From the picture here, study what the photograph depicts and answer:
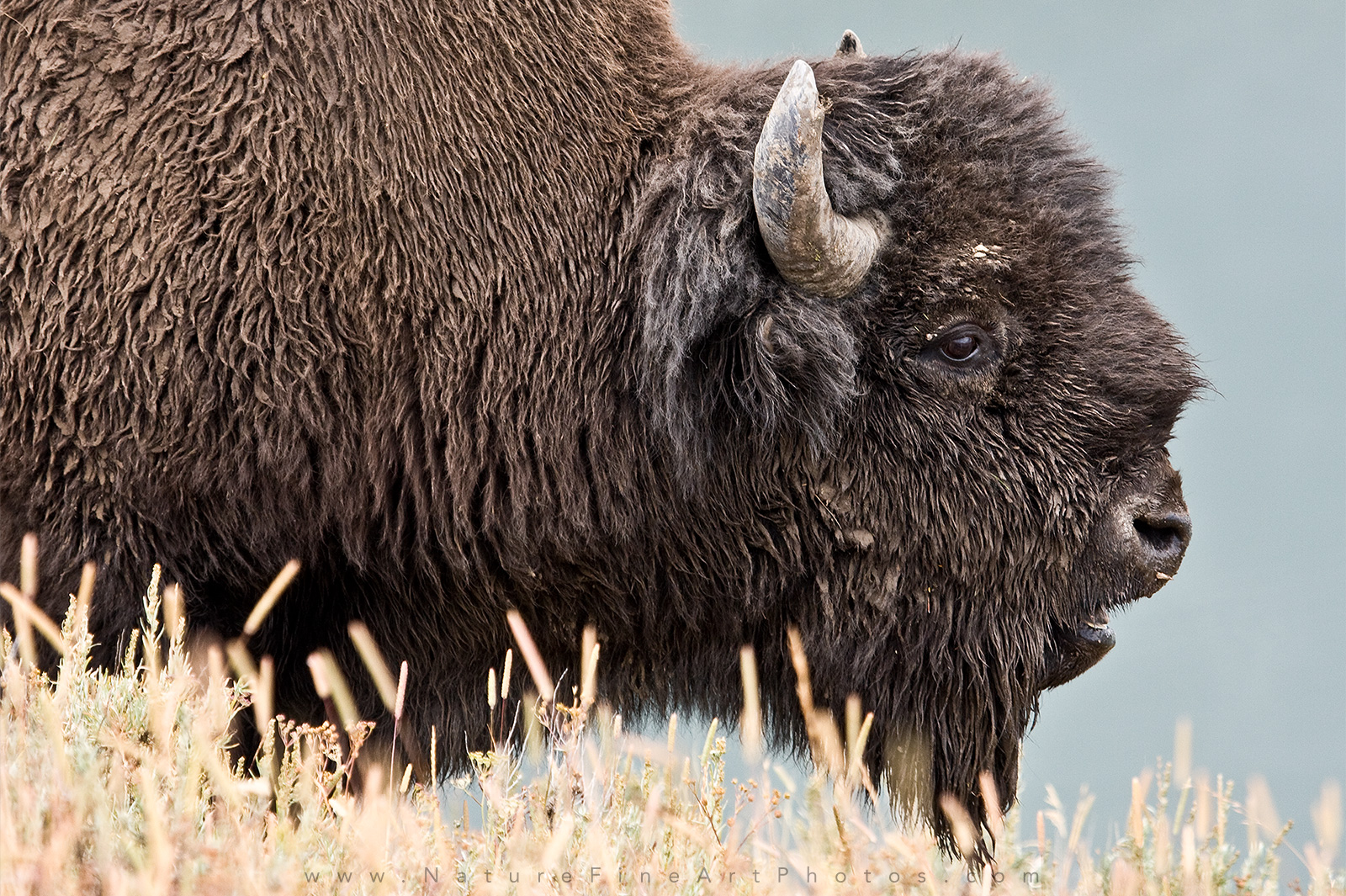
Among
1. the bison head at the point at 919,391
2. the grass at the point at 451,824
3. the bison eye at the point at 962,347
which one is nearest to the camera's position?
the grass at the point at 451,824

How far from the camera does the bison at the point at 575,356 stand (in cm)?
320

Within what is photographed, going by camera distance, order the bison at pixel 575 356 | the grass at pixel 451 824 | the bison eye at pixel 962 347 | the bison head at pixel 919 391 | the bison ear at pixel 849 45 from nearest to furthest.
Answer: the grass at pixel 451 824 < the bison at pixel 575 356 < the bison head at pixel 919 391 < the bison eye at pixel 962 347 < the bison ear at pixel 849 45

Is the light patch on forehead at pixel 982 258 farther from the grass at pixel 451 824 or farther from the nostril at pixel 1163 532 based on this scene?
the grass at pixel 451 824

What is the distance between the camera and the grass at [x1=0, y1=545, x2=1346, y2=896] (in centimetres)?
186

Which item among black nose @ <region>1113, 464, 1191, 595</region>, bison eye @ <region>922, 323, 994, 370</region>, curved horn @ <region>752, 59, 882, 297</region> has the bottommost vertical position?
black nose @ <region>1113, 464, 1191, 595</region>

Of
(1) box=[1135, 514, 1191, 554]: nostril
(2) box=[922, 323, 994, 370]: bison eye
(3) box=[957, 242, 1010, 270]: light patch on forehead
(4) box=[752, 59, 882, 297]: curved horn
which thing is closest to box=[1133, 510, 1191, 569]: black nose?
(1) box=[1135, 514, 1191, 554]: nostril

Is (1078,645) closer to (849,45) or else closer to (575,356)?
(575,356)

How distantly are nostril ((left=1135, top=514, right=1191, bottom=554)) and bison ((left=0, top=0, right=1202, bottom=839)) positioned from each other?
0.01 metres

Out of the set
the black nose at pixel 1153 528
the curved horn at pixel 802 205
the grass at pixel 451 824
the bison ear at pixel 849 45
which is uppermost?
the bison ear at pixel 849 45

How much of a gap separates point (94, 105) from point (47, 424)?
76 centimetres

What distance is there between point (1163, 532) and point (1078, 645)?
0.37 metres

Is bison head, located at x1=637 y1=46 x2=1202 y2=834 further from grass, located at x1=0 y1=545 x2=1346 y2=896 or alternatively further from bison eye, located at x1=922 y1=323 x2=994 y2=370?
grass, located at x1=0 y1=545 x2=1346 y2=896

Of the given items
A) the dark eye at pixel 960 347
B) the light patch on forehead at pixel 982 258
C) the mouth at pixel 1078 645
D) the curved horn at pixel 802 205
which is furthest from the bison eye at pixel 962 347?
the mouth at pixel 1078 645

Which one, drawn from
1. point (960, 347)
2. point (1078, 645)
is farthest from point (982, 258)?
point (1078, 645)
